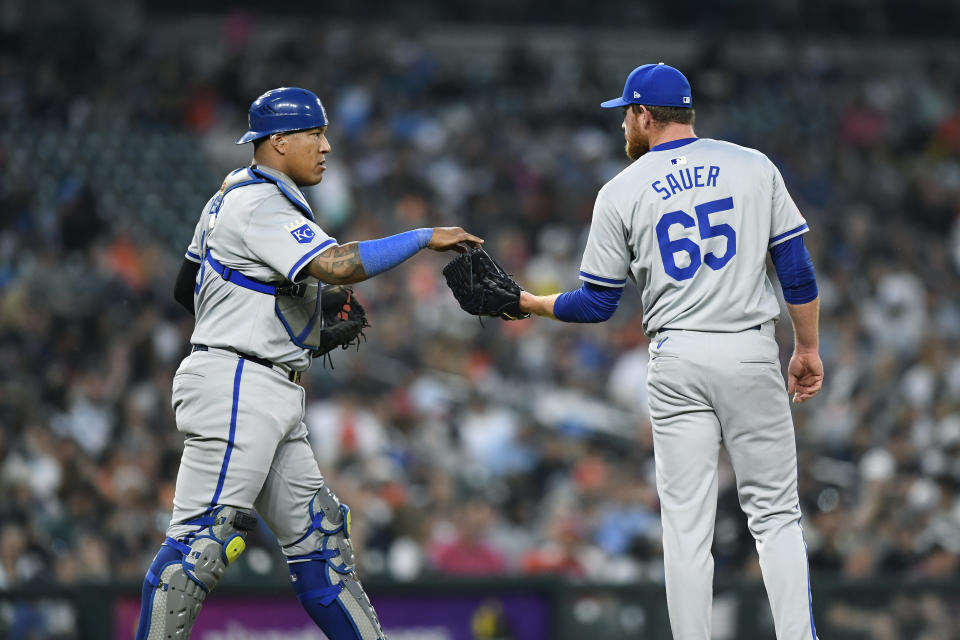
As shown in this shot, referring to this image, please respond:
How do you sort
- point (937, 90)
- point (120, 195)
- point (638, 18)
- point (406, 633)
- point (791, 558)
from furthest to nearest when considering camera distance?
1. point (638, 18)
2. point (937, 90)
3. point (120, 195)
4. point (406, 633)
5. point (791, 558)

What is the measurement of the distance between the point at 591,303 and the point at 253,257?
1.19 meters

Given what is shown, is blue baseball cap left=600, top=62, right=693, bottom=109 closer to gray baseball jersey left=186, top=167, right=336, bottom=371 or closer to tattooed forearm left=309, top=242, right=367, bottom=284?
tattooed forearm left=309, top=242, right=367, bottom=284

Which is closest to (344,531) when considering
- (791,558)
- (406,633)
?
(791,558)

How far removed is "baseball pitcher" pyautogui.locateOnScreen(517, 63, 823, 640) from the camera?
411cm

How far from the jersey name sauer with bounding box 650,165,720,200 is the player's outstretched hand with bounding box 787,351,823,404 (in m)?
0.70

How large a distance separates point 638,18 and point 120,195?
345 inches

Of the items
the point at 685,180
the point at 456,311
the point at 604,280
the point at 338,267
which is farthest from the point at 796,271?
the point at 456,311

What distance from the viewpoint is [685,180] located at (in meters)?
4.23

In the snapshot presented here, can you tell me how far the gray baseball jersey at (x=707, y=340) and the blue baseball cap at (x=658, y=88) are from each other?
0.57 ft

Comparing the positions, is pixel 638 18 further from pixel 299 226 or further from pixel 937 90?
pixel 299 226

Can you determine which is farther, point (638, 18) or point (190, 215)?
point (638, 18)

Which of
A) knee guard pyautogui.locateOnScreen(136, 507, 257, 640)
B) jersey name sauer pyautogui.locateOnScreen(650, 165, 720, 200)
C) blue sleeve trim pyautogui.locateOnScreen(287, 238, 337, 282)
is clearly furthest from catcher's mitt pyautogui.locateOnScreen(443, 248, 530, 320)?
knee guard pyautogui.locateOnScreen(136, 507, 257, 640)

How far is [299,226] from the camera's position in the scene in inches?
168

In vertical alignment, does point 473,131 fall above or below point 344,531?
above
